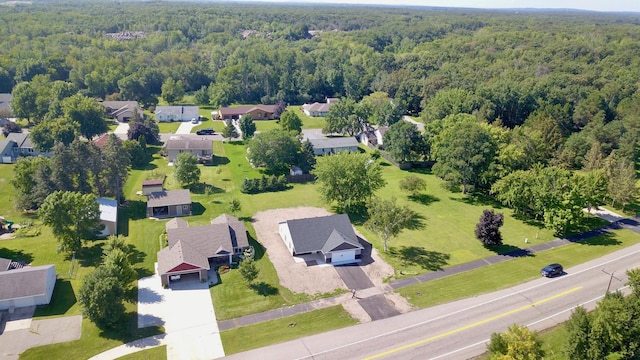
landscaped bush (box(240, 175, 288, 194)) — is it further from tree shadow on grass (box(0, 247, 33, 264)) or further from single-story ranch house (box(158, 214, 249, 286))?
tree shadow on grass (box(0, 247, 33, 264))

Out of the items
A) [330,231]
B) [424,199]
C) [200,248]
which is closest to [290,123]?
[424,199]

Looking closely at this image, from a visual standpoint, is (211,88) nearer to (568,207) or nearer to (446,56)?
(446,56)

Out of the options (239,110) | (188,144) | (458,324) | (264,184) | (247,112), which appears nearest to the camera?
(458,324)

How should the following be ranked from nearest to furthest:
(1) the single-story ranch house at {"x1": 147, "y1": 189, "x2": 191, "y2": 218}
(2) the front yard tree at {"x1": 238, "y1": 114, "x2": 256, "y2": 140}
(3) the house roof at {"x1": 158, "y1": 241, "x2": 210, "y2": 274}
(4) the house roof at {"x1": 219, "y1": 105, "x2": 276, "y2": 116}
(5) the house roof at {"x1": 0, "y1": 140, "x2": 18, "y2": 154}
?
1. (3) the house roof at {"x1": 158, "y1": 241, "x2": 210, "y2": 274}
2. (1) the single-story ranch house at {"x1": 147, "y1": 189, "x2": 191, "y2": 218}
3. (5) the house roof at {"x1": 0, "y1": 140, "x2": 18, "y2": 154}
4. (2) the front yard tree at {"x1": 238, "y1": 114, "x2": 256, "y2": 140}
5. (4) the house roof at {"x1": 219, "y1": 105, "x2": 276, "y2": 116}

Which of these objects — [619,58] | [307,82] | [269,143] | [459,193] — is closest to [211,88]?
[307,82]

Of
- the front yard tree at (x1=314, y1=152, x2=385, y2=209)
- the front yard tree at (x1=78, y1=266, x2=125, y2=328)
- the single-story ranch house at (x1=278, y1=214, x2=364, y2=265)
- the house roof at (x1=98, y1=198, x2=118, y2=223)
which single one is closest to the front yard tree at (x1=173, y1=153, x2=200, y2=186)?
the house roof at (x1=98, y1=198, x2=118, y2=223)

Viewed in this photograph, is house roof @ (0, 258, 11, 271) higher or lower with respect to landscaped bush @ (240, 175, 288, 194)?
higher

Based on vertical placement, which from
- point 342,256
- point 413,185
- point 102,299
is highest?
point 102,299

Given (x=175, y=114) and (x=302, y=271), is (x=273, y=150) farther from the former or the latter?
(x=175, y=114)
